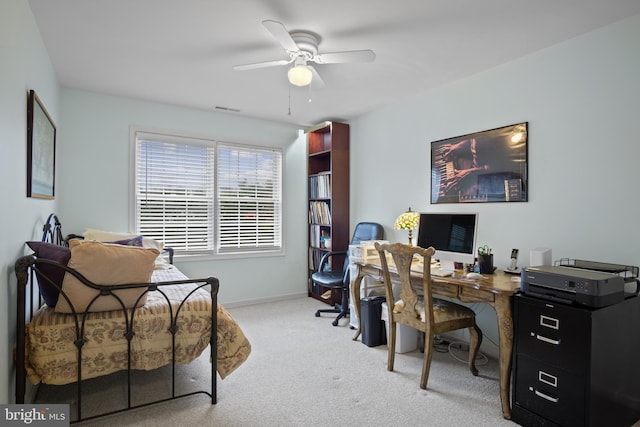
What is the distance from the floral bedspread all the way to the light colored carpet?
11.6 inches

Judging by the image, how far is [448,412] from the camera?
215cm

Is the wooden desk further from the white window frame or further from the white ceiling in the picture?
the white window frame

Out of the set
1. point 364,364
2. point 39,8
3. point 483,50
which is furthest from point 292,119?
point 364,364

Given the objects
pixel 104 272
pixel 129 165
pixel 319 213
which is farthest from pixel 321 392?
pixel 129 165

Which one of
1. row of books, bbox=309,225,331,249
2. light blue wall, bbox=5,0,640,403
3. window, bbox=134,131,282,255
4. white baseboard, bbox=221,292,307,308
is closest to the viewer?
light blue wall, bbox=5,0,640,403

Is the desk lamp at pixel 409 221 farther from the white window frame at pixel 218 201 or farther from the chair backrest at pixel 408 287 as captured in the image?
the white window frame at pixel 218 201

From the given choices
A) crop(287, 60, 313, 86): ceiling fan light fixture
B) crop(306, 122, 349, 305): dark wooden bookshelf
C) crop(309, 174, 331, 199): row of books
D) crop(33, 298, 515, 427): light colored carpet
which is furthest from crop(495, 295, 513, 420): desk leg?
crop(309, 174, 331, 199): row of books

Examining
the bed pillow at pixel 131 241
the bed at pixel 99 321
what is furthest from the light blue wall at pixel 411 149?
the bed pillow at pixel 131 241

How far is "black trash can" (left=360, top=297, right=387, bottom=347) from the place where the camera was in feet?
10.5

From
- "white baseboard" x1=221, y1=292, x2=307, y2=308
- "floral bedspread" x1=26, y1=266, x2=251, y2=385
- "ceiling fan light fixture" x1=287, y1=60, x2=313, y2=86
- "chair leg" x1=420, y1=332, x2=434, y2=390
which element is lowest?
"white baseboard" x1=221, y1=292, x2=307, y2=308

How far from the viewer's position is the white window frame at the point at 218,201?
13.0ft

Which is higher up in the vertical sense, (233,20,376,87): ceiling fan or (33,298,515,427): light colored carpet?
(233,20,376,87): ceiling fan

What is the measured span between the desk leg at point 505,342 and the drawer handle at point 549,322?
19 cm

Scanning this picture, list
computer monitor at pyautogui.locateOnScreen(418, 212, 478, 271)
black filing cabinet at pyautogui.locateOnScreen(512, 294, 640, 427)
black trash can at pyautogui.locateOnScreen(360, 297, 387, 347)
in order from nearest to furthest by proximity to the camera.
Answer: black filing cabinet at pyautogui.locateOnScreen(512, 294, 640, 427), computer monitor at pyautogui.locateOnScreen(418, 212, 478, 271), black trash can at pyautogui.locateOnScreen(360, 297, 387, 347)
